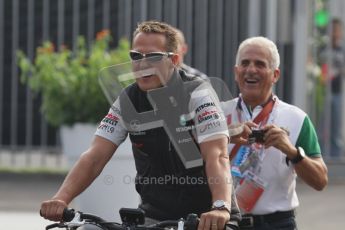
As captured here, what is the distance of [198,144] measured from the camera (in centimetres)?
483

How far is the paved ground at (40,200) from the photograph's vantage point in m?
9.76

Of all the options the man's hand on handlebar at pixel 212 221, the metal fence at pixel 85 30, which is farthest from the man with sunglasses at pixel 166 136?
the metal fence at pixel 85 30

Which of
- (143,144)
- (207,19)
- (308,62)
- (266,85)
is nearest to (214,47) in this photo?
(207,19)

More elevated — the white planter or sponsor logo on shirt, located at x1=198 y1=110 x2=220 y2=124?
sponsor logo on shirt, located at x1=198 y1=110 x2=220 y2=124

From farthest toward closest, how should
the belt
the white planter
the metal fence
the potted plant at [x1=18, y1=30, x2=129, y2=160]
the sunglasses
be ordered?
the metal fence < the potted plant at [x1=18, y1=30, x2=129, y2=160] < the white planter < the belt < the sunglasses

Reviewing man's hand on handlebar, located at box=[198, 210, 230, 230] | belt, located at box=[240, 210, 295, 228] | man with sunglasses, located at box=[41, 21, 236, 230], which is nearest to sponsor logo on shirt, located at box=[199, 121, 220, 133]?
man with sunglasses, located at box=[41, 21, 236, 230]

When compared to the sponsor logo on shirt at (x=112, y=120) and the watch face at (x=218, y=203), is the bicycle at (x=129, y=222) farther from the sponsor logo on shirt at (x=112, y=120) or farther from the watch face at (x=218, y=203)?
the sponsor logo on shirt at (x=112, y=120)

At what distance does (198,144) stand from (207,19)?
7.38m

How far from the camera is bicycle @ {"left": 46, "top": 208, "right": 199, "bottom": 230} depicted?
4301 mm

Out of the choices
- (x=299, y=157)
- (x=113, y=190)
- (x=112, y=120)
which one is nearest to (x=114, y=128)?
(x=112, y=120)

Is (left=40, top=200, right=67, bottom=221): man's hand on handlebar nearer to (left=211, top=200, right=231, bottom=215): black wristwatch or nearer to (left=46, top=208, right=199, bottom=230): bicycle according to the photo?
(left=46, top=208, right=199, bottom=230): bicycle

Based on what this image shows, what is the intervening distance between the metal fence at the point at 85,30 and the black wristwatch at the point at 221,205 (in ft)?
24.8

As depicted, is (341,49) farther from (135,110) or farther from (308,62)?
(135,110)

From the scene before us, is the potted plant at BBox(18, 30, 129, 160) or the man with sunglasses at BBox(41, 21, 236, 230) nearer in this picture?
the man with sunglasses at BBox(41, 21, 236, 230)
